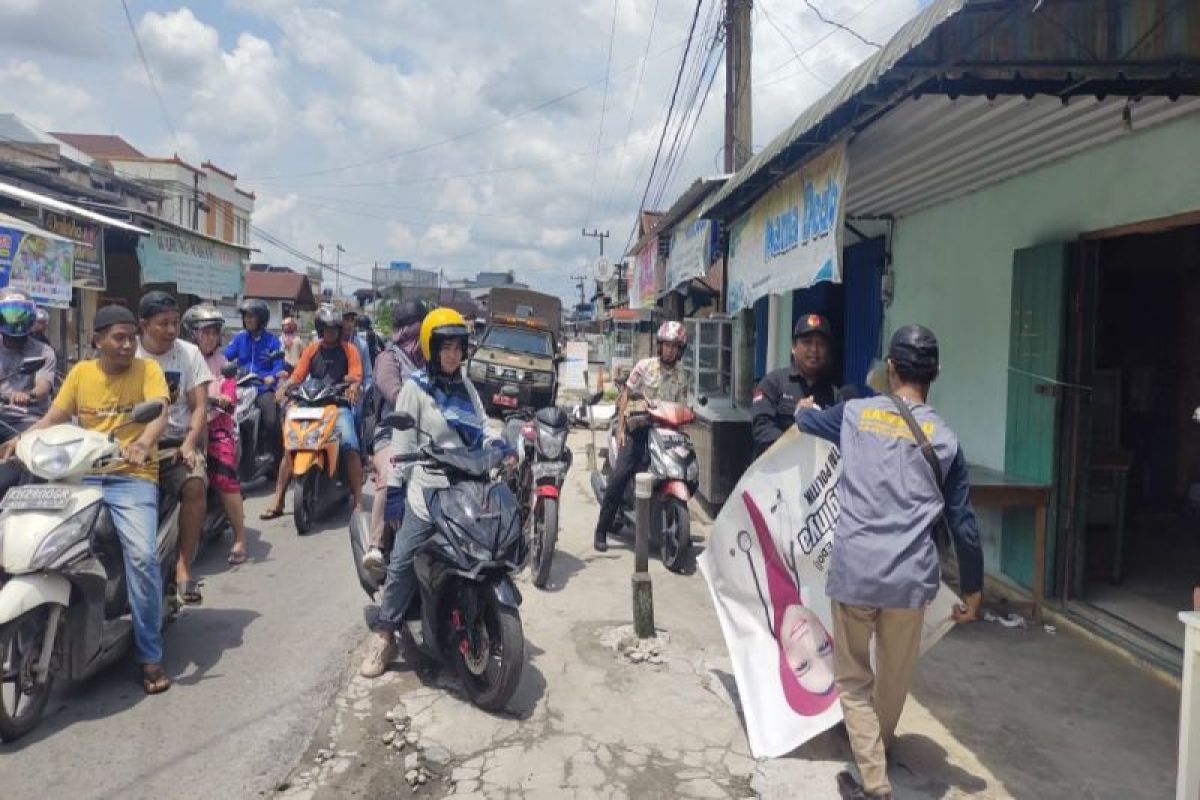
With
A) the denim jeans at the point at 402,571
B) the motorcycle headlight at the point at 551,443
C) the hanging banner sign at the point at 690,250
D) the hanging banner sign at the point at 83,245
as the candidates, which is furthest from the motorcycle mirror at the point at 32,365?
the hanging banner sign at the point at 690,250

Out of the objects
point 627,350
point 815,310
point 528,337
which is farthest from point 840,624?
point 627,350

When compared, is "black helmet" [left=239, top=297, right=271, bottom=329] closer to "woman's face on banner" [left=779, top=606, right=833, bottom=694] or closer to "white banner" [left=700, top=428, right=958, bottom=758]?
"white banner" [left=700, top=428, right=958, bottom=758]

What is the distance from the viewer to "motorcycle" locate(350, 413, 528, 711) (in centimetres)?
359

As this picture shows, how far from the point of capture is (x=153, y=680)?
3871 millimetres

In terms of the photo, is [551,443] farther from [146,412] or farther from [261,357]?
[261,357]

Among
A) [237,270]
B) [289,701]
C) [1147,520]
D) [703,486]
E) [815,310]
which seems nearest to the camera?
[289,701]

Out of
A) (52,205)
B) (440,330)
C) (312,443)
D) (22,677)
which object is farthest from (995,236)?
(52,205)

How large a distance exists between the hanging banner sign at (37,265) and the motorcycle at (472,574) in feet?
21.4

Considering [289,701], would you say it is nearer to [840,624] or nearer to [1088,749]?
[840,624]

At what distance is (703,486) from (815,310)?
276 centimetres

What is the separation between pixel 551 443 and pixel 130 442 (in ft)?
8.77

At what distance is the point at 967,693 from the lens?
4109 mm

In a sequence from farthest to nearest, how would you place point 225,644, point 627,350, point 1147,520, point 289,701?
point 627,350 → point 1147,520 → point 225,644 → point 289,701

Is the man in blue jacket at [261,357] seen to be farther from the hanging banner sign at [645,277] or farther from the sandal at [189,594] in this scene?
the hanging banner sign at [645,277]
